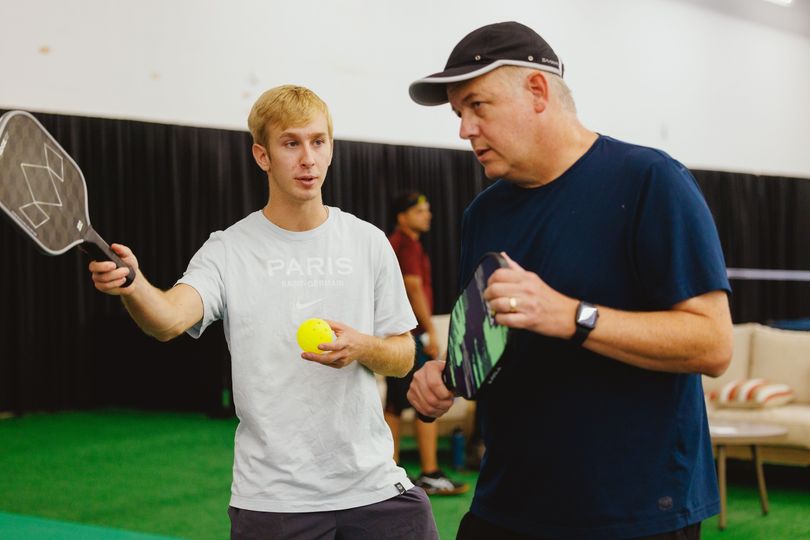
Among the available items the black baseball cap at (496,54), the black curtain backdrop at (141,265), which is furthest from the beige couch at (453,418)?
the black baseball cap at (496,54)

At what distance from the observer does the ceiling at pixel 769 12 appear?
548 inches

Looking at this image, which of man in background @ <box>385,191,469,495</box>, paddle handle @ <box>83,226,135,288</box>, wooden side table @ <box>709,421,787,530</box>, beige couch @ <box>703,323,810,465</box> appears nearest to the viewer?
paddle handle @ <box>83,226,135,288</box>

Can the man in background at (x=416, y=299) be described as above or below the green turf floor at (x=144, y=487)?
above

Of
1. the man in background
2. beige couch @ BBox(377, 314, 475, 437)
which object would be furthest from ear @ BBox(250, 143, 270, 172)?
beige couch @ BBox(377, 314, 475, 437)

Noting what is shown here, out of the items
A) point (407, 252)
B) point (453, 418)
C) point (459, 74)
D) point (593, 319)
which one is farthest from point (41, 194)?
point (453, 418)

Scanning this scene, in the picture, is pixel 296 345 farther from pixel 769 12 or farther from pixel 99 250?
pixel 769 12

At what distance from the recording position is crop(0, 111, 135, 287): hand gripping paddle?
1566 mm

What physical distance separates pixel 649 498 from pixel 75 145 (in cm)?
809

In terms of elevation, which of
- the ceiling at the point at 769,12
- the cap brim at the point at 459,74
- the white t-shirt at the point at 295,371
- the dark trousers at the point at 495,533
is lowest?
the dark trousers at the point at 495,533

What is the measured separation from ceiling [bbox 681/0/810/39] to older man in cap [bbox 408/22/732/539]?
13.1m

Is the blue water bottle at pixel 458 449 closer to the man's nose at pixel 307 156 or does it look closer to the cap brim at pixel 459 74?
the man's nose at pixel 307 156

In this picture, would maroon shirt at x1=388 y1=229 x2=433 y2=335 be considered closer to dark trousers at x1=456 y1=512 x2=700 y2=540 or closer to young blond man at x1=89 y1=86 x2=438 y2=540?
young blond man at x1=89 y1=86 x2=438 y2=540

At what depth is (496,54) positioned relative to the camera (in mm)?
1533

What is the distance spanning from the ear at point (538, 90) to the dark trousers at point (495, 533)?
0.70 meters
